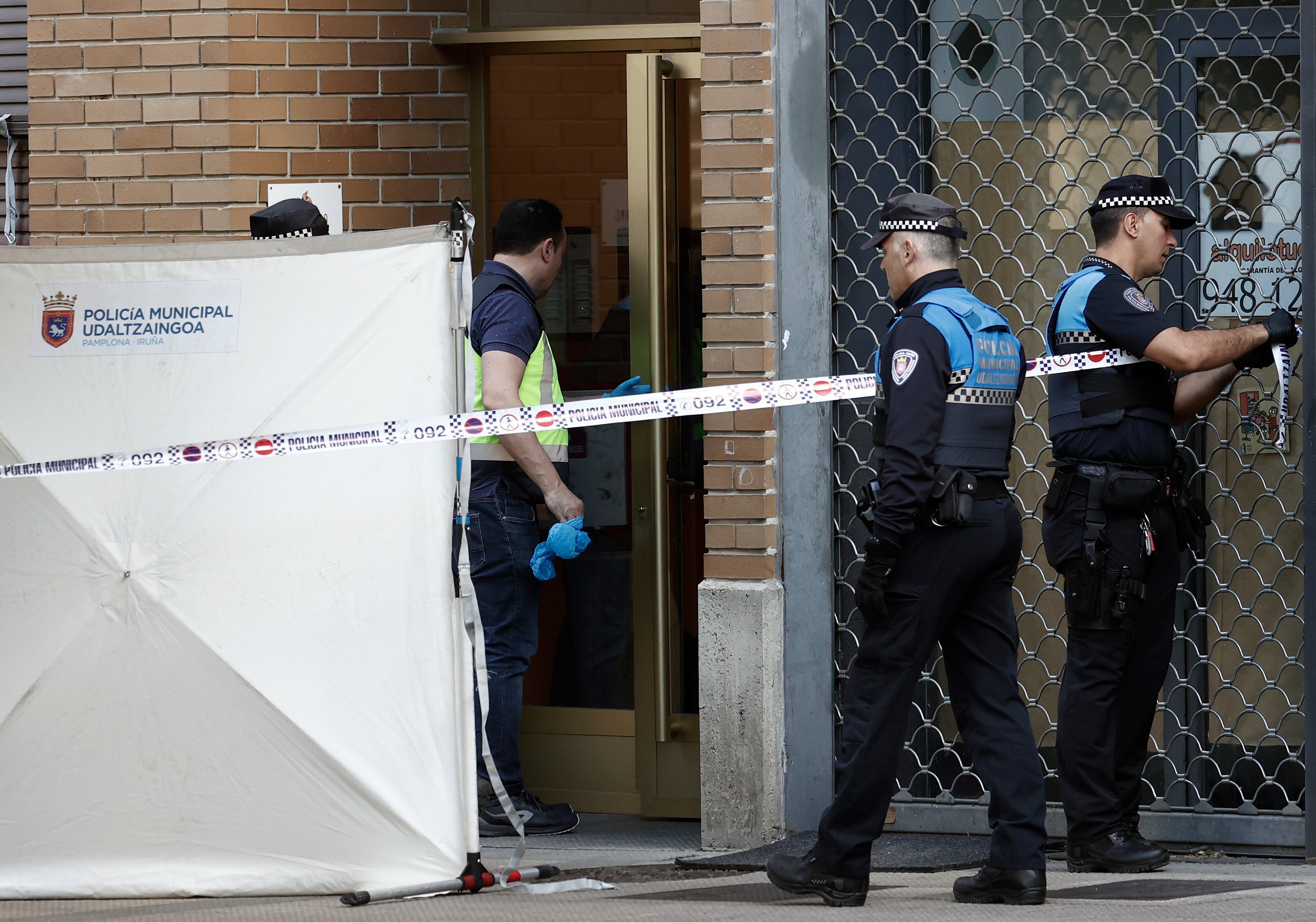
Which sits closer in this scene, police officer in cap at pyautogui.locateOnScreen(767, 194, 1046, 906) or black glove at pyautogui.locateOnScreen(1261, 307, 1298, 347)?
police officer in cap at pyautogui.locateOnScreen(767, 194, 1046, 906)

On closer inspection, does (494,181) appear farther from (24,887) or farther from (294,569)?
(24,887)

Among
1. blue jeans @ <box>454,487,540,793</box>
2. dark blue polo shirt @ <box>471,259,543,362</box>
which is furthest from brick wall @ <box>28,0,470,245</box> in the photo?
blue jeans @ <box>454,487,540,793</box>

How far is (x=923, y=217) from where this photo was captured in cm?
450

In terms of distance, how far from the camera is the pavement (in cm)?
420

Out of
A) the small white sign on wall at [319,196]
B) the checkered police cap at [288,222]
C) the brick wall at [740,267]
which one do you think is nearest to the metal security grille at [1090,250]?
the brick wall at [740,267]

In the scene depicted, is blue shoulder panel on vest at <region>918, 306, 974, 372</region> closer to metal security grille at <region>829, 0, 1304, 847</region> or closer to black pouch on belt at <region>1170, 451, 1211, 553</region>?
black pouch on belt at <region>1170, 451, 1211, 553</region>

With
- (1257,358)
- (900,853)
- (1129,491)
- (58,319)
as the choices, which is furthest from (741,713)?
(58,319)

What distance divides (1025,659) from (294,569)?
98.9 inches

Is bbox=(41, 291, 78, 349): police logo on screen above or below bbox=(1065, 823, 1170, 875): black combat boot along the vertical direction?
above

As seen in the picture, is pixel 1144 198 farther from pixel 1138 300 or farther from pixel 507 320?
pixel 507 320

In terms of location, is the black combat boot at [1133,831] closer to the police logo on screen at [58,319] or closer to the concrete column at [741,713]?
the concrete column at [741,713]

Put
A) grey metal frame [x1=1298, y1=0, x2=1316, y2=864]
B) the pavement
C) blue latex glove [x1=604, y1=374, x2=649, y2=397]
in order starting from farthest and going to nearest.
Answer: blue latex glove [x1=604, y1=374, x2=649, y2=397] < grey metal frame [x1=1298, y1=0, x2=1316, y2=864] < the pavement

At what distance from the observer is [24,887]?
442 centimetres

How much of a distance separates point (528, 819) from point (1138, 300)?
2.74 metres
